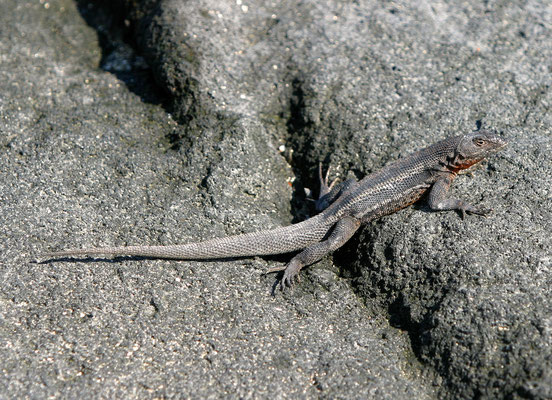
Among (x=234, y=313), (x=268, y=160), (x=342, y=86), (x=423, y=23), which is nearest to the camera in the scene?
(x=234, y=313)

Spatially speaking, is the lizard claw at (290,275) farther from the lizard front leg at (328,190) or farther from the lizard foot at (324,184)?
the lizard foot at (324,184)

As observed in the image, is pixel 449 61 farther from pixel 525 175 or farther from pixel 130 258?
pixel 130 258

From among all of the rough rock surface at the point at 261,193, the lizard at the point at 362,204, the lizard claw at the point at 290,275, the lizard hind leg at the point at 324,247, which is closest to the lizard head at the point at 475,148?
the lizard at the point at 362,204

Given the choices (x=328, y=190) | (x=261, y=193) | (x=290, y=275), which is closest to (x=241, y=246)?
(x=290, y=275)

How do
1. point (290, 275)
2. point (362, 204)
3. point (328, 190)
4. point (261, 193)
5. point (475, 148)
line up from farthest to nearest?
point (328, 190), point (261, 193), point (475, 148), point (362, 204), point (290, 275)

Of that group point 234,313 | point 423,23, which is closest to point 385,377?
point 234,313

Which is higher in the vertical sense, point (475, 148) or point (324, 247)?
point (475, 148)

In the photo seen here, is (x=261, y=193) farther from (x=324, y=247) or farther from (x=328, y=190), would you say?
(x=324, y=247)

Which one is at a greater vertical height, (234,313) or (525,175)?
(525,175)
